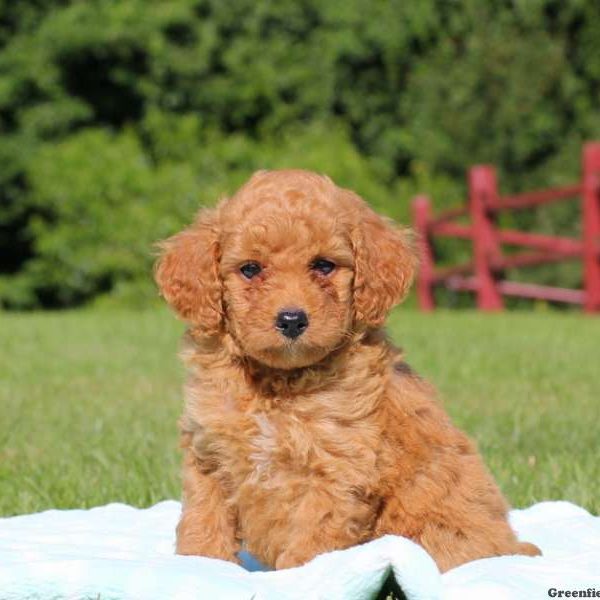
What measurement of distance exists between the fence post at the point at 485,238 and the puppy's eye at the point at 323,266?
1479 centimetres

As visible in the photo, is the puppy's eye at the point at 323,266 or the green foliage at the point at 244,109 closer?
the puppy's eye at the point at 323,266

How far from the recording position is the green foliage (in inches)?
879

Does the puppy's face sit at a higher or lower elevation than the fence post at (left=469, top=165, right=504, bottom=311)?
higher

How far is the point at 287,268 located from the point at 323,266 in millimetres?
148

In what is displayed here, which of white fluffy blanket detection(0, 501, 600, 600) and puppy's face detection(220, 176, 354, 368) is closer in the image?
white fluffy blanket detection(0, 501, 600, 600)

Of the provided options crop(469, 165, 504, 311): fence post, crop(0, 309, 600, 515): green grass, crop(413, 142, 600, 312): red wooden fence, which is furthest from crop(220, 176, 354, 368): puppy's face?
crop(469, 165, 504, 311): fence post

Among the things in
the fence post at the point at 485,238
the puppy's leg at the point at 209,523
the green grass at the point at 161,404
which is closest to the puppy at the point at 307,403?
the puppy's leg at the point at 209,523

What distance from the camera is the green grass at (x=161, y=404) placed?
5.57 m

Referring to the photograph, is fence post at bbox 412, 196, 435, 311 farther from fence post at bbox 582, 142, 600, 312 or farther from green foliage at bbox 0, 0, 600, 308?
fence post at bbox 582, 142, 600, 312

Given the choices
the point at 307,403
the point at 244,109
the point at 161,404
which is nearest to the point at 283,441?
the point at 307,403

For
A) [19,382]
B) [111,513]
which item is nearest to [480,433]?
[111,513]

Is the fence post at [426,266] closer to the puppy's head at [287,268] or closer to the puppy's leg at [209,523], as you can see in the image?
the puppy's head at [287,268]

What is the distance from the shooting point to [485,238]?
1869cm

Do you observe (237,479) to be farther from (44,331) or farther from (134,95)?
(134,95)
